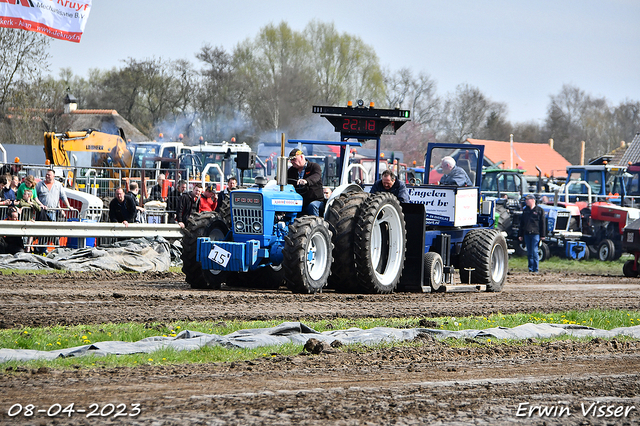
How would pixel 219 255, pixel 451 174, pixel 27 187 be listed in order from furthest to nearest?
pixel 27 187
pixel 451 174
pixel 219 255

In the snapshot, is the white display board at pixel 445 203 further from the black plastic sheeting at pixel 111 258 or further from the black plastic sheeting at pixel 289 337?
the black plastic sheeting at pixel 111 258

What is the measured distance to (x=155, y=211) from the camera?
18.8 m

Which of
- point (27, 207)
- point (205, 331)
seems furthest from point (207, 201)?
point (205, 331)

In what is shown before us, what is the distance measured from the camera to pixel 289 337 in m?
7.25

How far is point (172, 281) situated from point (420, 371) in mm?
8000

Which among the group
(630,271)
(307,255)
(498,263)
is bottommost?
(630,271)

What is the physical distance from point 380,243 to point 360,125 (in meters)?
2.03

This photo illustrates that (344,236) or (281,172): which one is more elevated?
(281,172)

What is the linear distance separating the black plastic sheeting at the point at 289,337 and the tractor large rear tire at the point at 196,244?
4.66 meters

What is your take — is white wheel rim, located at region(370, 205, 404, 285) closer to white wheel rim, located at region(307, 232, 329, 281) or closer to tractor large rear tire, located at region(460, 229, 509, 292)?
white wheel rim, located at region(307, 232, 329, 281)

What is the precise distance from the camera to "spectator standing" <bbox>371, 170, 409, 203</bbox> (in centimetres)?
1291

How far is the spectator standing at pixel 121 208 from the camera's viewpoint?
17.1 metres

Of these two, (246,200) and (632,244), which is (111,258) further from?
(632,244)

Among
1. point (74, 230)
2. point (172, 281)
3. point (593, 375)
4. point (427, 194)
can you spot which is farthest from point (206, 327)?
point (74, 230)
